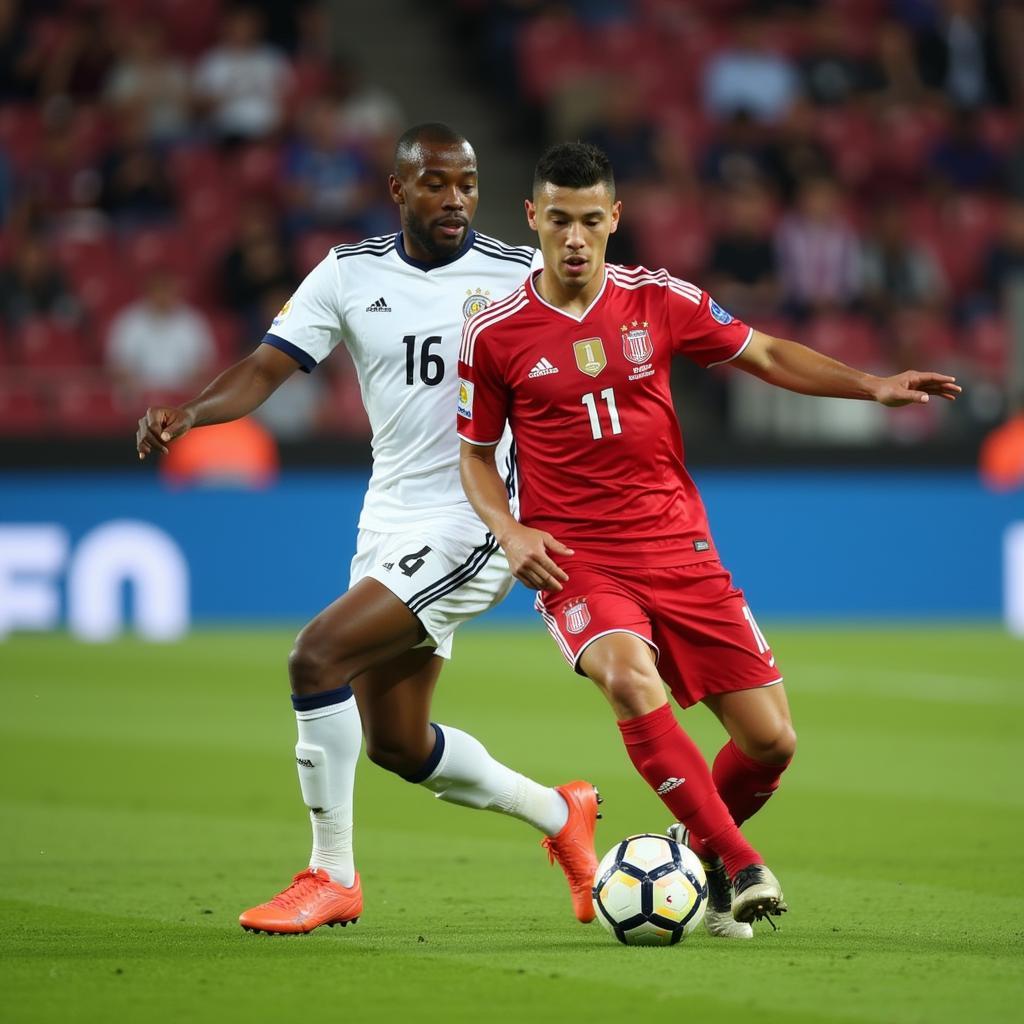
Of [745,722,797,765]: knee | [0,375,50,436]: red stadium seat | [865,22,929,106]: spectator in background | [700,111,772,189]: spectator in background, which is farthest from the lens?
[865,22,929,106]: spectator in background

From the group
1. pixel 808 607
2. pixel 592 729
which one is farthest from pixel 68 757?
pixel 808 607

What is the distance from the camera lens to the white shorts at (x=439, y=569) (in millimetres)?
5949

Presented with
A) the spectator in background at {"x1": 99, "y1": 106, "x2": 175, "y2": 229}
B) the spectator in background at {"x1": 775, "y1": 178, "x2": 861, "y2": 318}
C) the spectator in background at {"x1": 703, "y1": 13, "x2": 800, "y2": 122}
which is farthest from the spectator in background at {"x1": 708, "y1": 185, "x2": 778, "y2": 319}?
the spectator in background at {"x1": 99, "y1": 106, "x2": 175, "y2": 229}

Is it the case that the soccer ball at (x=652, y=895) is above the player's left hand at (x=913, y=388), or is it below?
below

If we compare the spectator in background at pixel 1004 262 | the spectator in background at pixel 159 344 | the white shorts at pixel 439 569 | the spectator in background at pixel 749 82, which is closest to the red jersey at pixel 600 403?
the white shorts at pixel 439 569

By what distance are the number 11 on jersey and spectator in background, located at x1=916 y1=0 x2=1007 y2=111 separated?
15.7 meters

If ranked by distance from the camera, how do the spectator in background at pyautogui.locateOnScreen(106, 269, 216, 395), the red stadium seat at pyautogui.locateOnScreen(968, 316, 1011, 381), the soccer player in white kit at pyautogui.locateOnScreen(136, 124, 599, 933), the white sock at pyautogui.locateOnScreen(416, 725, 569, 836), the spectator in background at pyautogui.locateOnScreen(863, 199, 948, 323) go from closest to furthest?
the soccer player in white kit at pyautogui.locateOnScreen(136, 124, 599, 933) < the white sock at pyautogui.locateOnScreen(416, 725, 569, 836) < the spectator in background at pyautogui.locateOnScreen(106, 269, 216, 395) < the red stadium seat at pyautogui.locateOnScreen(968, 316, 1011, 381) < the spectator in background at pyautogui.locateOnScreen(863, 199, 948, 323)

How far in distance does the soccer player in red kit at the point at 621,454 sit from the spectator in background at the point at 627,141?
486 inches

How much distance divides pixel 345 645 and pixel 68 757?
4.46 meters

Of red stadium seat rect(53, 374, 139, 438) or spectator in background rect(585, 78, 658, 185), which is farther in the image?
spectator in background rect(585, 78, 658, 185)

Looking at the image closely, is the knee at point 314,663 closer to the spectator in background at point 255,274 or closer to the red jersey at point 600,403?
the red jersey at point 600,403

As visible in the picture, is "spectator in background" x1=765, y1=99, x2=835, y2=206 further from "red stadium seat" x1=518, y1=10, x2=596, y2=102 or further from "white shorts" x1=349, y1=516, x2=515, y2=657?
"white shorts" x1=349, y1=516, x2=515, y2=657

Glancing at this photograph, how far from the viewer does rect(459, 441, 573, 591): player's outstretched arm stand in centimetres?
551

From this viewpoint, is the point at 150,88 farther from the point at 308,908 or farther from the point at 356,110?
the point at 308,908
